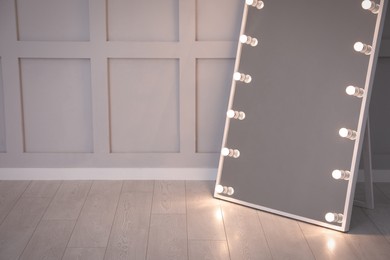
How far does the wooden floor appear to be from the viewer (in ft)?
8.05

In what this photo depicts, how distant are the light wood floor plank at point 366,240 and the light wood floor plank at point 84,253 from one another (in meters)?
0.98

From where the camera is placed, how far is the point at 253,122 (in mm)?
2990

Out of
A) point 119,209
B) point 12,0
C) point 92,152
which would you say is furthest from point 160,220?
point 12,0

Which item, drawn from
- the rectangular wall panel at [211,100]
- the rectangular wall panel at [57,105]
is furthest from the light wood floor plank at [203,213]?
the rectangular wall panel at [57,105]

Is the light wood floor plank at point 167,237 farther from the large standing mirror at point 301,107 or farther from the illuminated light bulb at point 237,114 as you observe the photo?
the illuminated light bulb at point 237,114

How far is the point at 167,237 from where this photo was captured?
8.53 feet

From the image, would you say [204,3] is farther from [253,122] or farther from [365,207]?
[365,207]

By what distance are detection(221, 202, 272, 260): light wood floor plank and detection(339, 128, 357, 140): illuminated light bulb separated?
52 centimetres

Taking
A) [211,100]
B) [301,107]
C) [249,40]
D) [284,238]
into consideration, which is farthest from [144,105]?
[284,238]

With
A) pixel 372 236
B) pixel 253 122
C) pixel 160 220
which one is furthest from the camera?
pixel 253 122

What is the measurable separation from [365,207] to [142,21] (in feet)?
4.69

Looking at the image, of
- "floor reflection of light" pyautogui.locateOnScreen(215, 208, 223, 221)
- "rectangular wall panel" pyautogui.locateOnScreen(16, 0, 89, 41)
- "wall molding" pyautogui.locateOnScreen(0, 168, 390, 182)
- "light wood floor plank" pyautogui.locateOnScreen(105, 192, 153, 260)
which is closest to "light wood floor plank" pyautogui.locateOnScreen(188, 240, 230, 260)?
"light wood floor plank" pyautogui.locateOnScreen(105, 192, 153, 260)

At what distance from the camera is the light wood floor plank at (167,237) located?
2430mm

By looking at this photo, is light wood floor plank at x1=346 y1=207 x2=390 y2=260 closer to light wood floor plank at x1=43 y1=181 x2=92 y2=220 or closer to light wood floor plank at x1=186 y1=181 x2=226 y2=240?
light wood floor plank at x1=186 y1=181 x2=226 y2=240
